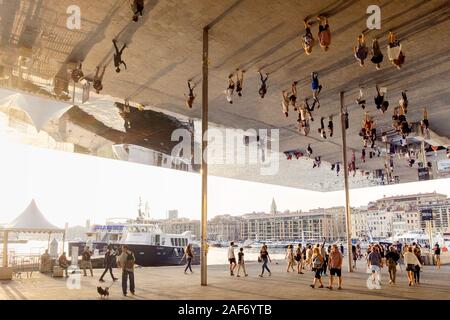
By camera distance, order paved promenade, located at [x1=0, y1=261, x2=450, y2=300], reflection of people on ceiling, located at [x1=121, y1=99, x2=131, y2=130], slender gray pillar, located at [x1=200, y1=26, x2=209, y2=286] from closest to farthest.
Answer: paved promenade, located at [x1=0, y1=261, x2=450, y2=300]
slender gray pillar, located at [x1=200, y1=26, x2=209, y2=286]
reflection of people on ceiling, located at [x1=121, y1=99, x2=131, y2=130]

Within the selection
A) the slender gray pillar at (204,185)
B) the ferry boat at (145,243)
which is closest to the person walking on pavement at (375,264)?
the slender gray pillar at (204,185)

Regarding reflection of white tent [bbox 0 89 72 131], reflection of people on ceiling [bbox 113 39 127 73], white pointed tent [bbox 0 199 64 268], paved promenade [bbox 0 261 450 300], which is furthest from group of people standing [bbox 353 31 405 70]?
white pointed tent [bbox 0 199 64 268]

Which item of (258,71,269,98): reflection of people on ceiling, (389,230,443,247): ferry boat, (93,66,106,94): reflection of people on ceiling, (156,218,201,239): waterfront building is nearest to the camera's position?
(93,66,106,94): reflection of people on ceiling

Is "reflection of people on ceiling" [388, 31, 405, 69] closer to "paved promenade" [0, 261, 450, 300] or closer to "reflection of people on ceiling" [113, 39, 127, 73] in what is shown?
Answer: "paved promenade" [0, 261, 450, 300]

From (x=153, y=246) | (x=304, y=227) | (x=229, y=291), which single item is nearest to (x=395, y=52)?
(x=229, y=291)

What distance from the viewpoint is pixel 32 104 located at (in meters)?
16.7

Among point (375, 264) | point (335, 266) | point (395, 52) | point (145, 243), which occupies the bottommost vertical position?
point (145, 243)

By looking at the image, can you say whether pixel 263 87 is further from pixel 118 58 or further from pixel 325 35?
pixel 118 58

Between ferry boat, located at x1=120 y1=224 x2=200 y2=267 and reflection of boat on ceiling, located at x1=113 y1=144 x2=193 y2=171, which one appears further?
ferry boat, located at x1=120 y1=224 x2=200 y2=267

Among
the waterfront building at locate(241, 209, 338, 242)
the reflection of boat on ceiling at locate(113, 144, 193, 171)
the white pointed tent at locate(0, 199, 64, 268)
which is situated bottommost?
the waterfront building at locate(241, 209, 338, 242)

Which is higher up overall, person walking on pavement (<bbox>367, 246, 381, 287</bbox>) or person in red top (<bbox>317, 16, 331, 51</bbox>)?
person in red top (<bbox>317, 16, 331, 51</bbox>)

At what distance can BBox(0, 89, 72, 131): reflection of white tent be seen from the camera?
16.5 meters
